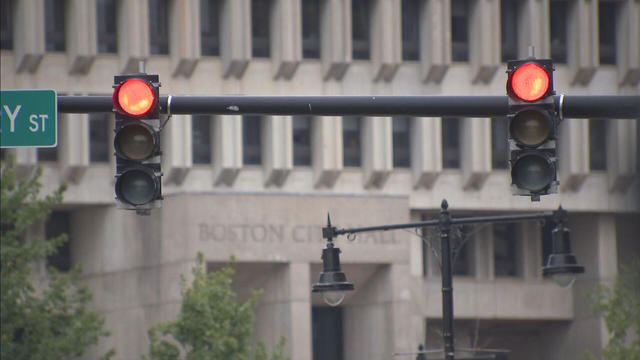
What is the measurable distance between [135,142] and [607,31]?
48.7m

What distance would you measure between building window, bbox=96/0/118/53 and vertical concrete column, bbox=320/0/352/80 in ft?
22.9

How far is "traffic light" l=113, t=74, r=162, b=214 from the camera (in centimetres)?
1156

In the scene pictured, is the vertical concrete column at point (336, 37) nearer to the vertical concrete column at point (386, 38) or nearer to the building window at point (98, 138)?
the vertical concrete column at point (386, 38)

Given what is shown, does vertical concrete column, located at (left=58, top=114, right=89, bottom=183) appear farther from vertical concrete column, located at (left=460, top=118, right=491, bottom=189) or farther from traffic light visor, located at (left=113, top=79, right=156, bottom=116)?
traffic light visor, located at (left=113, top=79, right=156, bottom=116)

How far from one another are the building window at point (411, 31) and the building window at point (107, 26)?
10122 millimetres

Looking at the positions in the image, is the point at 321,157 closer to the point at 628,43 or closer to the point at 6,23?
the point at 6,23

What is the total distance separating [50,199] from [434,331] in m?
24.4

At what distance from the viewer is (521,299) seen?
59.1 metres

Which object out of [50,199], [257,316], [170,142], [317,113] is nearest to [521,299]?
[257,316]

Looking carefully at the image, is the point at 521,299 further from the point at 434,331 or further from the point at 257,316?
the point at 257,316

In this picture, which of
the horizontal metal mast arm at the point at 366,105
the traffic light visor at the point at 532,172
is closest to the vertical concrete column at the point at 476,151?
the horizontal metal mast arm at the point at 366,105

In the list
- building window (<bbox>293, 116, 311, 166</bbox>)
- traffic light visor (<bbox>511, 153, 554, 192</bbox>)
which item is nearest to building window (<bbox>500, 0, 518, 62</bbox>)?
building window (<bbox>293, 116, 311, 166</bbox>)

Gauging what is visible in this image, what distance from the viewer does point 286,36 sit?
54.0 m

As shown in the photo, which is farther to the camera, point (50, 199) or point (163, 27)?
point (163, 27)
